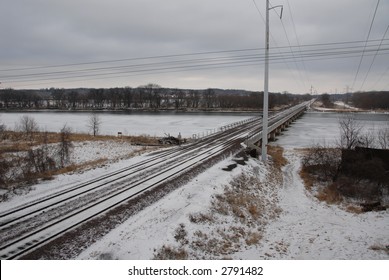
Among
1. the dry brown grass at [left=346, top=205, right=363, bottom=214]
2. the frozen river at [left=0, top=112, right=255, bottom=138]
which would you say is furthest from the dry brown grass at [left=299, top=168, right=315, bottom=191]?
the frozen river at [left=0, top=112, right=255, bottom=138]

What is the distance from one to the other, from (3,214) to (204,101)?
17662cm

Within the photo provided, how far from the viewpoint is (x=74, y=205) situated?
48.7 ft

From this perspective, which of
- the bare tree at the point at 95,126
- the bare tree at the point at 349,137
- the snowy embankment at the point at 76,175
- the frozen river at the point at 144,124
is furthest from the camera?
the frozen river at the point at 144,124

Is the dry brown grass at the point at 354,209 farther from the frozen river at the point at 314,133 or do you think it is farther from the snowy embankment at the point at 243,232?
the frozen river at the point at 314,133

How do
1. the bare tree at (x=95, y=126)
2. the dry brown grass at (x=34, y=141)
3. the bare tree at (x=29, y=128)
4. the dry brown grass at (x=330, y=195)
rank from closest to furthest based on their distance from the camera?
the dry brown grass at (x=330, y=195)
the dry brown grass at (x=34, y=141)
the bare tree at (x=29, y=128)
the bare tree at (x=95, y=126)

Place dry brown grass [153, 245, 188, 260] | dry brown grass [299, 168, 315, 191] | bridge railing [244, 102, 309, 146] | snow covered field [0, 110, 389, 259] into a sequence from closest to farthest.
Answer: dry brown grass [153, 245, 188, 260]
snow covered field [0, 110, 389, 259]
dry brown grass [299, 168, 315, 191]
bridge railing [244, 102, 309, 146]

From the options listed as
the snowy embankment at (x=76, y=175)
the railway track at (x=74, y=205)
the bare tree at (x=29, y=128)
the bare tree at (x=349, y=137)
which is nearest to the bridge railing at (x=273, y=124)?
the bare tree at (x=349, y=137)

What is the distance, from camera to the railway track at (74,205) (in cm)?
1140

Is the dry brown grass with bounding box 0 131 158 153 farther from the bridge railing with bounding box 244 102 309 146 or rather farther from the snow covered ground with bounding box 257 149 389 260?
the snow covered ground with bounding box 257 149 389 260

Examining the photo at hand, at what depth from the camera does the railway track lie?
11398 millimetres

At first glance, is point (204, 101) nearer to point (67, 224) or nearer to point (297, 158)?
point (297, 158)

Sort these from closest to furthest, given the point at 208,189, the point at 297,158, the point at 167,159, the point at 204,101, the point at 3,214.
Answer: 1. the point at 3,214
2. the point at 208,189
3. the point at 167,159
4. the point at 297,158
5. the point at 204,101

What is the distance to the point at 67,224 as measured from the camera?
1269cm
